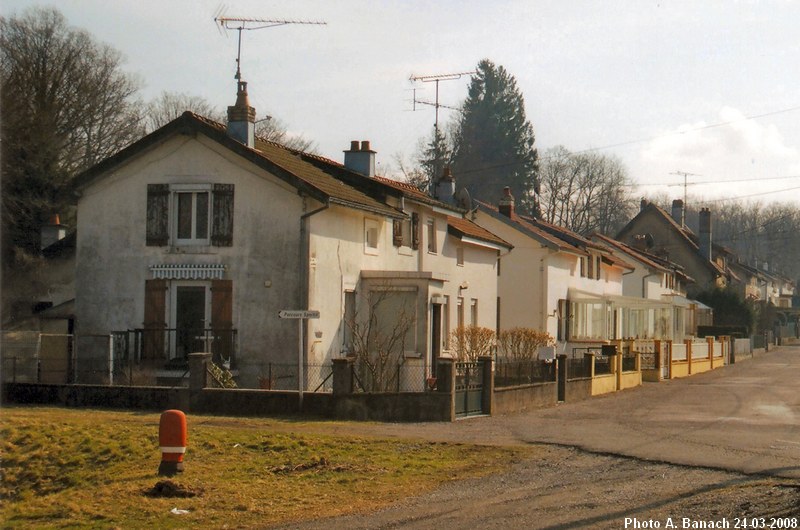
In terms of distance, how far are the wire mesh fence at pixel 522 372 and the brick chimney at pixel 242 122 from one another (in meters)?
8.62

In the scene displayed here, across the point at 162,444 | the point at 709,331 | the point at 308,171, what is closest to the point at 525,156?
the point at 709,331

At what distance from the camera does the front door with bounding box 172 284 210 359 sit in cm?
2780

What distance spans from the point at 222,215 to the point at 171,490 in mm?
14382

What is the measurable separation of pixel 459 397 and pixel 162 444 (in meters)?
8.79

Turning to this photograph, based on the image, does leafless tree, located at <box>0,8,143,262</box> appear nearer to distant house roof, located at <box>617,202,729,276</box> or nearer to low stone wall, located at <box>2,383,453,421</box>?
low stone wall, located at <box>2,383,453,421</box>

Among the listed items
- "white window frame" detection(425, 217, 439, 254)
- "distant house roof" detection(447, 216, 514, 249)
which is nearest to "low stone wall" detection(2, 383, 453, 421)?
"white window frame" detection(425, 217, 439, 254)

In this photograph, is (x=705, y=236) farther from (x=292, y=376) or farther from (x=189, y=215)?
(x=292, y=376)

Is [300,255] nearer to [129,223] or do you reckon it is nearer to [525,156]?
[129,223]

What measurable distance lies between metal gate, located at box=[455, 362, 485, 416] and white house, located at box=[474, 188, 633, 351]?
22856 millimetres

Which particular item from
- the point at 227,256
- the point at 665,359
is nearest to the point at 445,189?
the point at 665,359

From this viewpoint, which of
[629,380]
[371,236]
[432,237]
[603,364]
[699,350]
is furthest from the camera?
[699,350]

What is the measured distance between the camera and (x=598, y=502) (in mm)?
12836

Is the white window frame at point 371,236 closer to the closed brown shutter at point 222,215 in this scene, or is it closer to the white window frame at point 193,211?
the closed brown shutter at point 222,215

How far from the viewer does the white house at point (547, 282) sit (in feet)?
155
